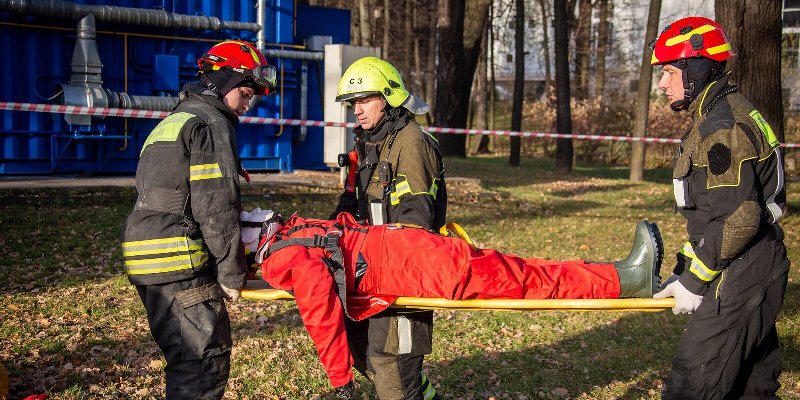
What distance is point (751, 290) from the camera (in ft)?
13.0

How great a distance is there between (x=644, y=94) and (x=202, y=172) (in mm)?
17735

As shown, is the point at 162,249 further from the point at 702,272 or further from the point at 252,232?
the point at 702,272

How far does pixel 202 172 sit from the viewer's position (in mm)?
3900

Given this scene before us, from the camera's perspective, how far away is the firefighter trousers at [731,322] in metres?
3.97

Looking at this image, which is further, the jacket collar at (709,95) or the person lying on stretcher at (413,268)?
the person lying on stretcher at (413,268)

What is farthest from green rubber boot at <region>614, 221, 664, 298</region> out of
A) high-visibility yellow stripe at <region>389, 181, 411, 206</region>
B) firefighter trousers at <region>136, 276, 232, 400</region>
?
firefighter trousers at <region>136, 276, 232, 400</region>

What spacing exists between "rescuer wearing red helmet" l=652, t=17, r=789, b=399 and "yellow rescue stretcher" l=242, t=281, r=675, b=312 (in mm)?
173

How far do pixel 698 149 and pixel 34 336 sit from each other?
16.6ft

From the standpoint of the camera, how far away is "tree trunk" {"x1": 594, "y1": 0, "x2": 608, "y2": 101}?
113ft

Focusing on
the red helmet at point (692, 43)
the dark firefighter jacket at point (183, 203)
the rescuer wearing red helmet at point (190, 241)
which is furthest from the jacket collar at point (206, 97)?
the red helmet at point (692, 43)

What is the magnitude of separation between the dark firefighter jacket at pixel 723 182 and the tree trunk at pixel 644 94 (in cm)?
1572

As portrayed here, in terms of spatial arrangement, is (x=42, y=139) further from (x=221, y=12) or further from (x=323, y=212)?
(x=323, y=212)

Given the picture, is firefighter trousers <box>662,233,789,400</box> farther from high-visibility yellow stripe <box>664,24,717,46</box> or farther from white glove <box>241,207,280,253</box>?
white glove <box>241,207,280,253</box>

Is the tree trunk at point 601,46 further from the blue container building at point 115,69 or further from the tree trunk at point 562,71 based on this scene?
the blue container building at point 115,69
